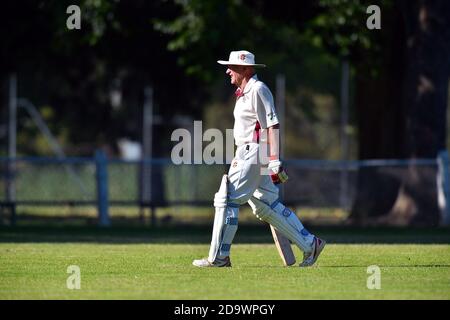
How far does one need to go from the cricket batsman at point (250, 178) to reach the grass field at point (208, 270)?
364 millimetres

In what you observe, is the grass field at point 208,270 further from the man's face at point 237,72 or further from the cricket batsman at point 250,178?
the man's face at point 237,72

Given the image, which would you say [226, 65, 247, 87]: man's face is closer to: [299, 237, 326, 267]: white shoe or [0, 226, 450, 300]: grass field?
[299, 237, 326, 267]: white shoe

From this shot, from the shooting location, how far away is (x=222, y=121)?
239 ft

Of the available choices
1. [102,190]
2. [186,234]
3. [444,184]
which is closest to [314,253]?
[186,234]

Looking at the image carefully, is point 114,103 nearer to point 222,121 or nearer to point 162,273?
point 222,121

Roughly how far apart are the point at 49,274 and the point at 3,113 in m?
43.6

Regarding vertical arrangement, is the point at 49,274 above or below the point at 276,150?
below

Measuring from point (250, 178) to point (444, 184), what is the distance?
43.0 feet

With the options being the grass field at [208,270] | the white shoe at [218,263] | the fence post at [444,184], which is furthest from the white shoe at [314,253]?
the fence post at [444,184]

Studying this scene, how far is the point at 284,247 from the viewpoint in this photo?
14.0 meters

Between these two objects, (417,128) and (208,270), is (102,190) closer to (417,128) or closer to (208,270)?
(417,128)

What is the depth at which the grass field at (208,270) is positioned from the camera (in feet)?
37.1

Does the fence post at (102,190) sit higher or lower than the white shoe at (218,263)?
lower

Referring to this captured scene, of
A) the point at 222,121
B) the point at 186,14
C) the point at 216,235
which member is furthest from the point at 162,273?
the point at 222,121
